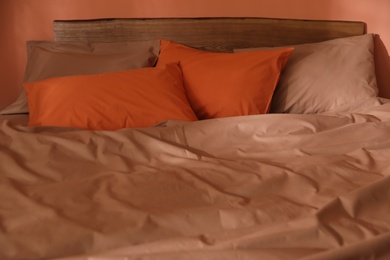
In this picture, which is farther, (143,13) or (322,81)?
(143,13)

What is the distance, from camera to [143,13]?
2.41m

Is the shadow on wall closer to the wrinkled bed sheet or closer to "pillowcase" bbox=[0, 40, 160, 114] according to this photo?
the wrinkled bed sheet

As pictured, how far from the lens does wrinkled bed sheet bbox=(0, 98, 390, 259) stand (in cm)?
85

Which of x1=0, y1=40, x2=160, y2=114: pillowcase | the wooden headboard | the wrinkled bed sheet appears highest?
the wooden headboard

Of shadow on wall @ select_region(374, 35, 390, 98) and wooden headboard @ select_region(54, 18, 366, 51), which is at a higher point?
wooden headboard @ select_region(54, 18, 366, 51)

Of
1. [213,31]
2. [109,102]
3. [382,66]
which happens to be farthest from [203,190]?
[382,66]

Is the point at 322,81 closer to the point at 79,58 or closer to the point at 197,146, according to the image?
the point at 197,146

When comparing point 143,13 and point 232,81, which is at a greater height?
point 143,13

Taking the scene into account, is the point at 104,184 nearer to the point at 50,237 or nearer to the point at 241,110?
the point at 50,237

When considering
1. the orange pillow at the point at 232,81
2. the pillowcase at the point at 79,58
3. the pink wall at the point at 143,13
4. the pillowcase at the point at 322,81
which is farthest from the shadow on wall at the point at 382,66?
the pillowcase at the point at 79,58

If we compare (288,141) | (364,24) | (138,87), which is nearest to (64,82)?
(138,87)

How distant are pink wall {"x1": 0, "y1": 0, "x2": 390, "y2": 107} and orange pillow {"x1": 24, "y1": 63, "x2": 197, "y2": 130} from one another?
677 millimetres

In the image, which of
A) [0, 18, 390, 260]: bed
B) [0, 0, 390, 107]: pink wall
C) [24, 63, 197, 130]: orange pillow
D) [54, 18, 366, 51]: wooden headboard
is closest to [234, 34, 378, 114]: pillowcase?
[0, 18, 390, 260]: bed

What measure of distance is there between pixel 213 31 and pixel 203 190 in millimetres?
1407
